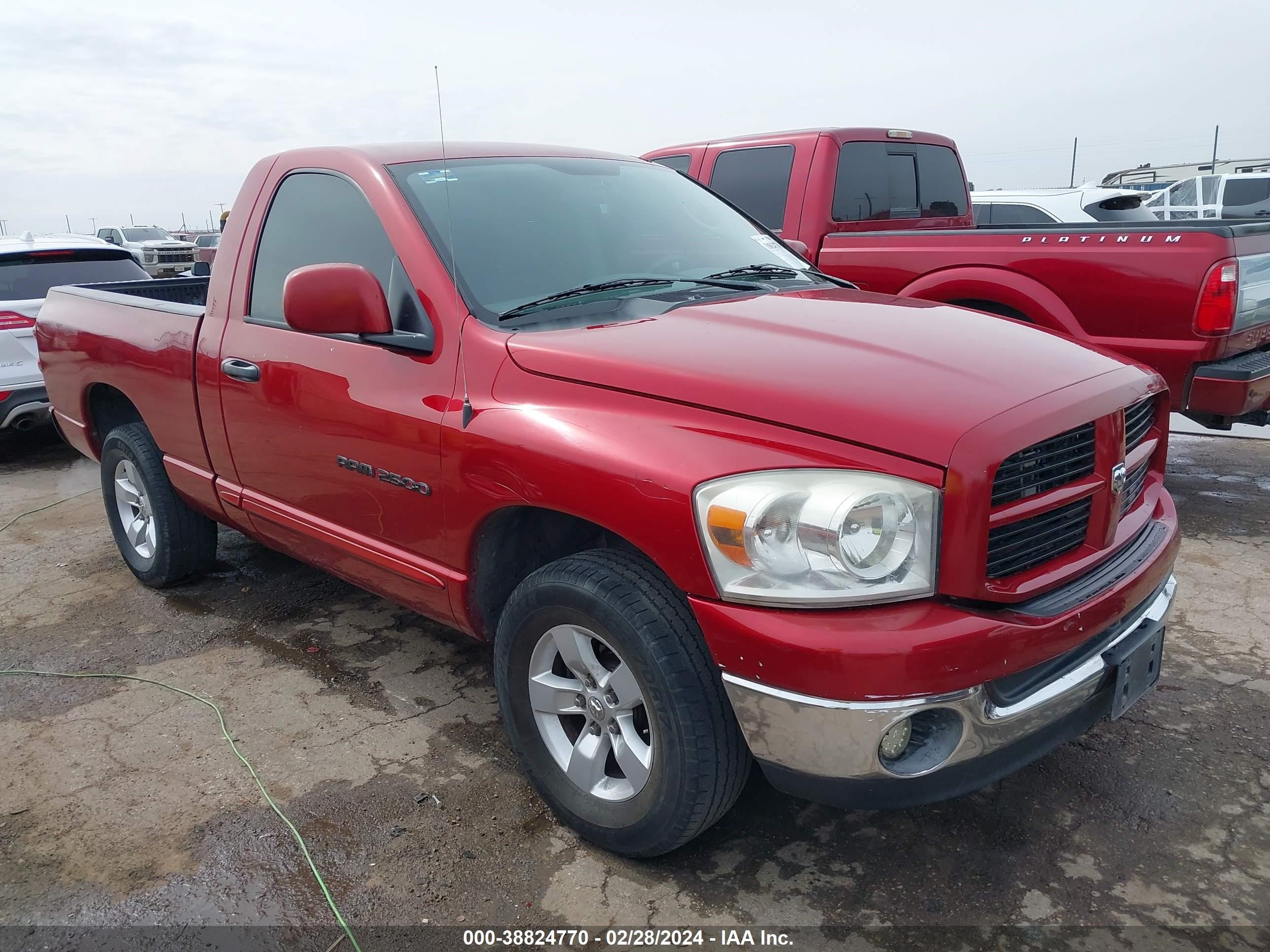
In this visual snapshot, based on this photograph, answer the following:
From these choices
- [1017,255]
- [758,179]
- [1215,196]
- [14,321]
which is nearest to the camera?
[1017,255]

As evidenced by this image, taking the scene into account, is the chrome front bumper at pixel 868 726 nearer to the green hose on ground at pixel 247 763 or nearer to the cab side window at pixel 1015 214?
the green hose on ground at pixel 247 763

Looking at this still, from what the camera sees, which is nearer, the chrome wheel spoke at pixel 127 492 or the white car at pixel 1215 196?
the chrome wheel spoke at pixel 127 492

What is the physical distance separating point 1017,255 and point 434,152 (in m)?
3.22

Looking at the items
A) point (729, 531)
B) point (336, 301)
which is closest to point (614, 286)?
point (336, 301)

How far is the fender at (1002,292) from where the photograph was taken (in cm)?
493

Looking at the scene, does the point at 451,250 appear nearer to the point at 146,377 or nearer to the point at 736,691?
the point at 736,691

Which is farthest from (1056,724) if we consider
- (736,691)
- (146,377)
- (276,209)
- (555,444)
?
(146,377)

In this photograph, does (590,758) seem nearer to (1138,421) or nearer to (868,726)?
(868,726)

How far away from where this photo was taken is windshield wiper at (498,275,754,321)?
2.75m

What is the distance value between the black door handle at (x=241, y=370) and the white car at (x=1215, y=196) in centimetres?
1304

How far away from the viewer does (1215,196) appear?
13.5 meters

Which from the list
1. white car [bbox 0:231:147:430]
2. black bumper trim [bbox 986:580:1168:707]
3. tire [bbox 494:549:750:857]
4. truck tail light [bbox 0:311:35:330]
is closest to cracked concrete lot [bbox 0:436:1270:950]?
tire [bbox 494:549:750:857]

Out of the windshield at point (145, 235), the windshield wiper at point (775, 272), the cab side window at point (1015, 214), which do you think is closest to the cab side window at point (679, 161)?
the windshield wiper at point (775, 272)

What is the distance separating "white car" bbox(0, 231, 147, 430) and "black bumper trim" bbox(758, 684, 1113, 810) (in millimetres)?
5883
